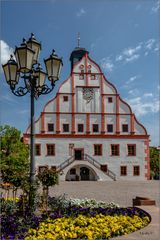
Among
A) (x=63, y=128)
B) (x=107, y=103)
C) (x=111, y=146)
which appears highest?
(x=107, y=103)

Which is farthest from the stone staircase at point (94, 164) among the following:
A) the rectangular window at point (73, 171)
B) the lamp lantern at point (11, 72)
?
the lamp lantern at point (11, 72)

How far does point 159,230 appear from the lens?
518 cm

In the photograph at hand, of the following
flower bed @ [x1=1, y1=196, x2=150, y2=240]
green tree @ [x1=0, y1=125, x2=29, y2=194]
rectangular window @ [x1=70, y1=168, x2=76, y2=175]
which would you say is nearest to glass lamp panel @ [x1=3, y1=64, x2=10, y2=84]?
flower bed @ [x1=1, y1=196, x2=150, y2=240]

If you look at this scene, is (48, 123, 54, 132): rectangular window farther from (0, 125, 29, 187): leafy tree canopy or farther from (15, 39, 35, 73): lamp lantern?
(15, 39, 35, 73): lamp lantern

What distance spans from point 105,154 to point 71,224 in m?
24.6

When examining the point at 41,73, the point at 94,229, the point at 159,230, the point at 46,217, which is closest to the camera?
the point at 159,230

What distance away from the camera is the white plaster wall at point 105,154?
29.8 meters

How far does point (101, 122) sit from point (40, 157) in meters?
7.57

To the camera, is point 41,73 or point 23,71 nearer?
point 23,71

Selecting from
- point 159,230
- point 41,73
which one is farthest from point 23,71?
point 159,230

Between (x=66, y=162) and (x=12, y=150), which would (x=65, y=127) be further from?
(x=12, y=150)

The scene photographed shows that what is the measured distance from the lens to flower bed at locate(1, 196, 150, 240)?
17.5 ft

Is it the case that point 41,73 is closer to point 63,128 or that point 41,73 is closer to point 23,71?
point 23,71

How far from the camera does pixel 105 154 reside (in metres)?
30.4
